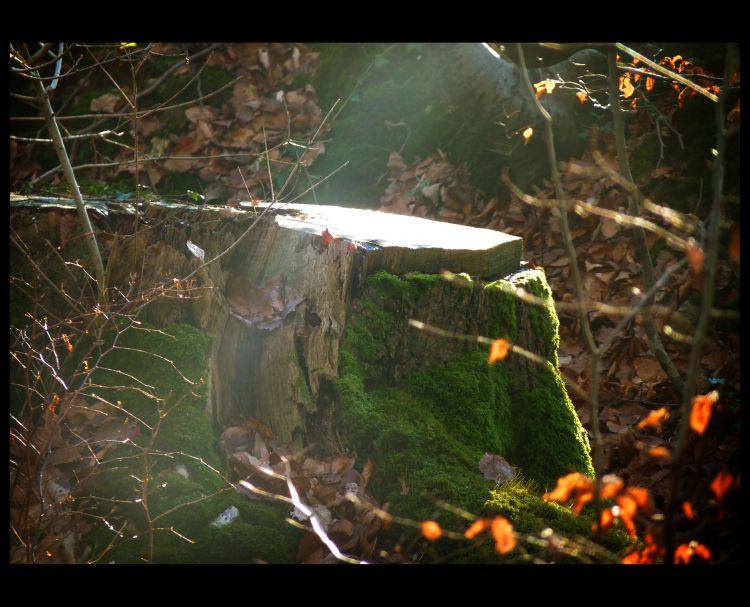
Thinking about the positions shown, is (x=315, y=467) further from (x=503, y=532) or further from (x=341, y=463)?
(x=503, y=532)

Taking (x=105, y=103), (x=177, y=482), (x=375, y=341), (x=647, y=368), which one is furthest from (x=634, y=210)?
(x=105, y=103)

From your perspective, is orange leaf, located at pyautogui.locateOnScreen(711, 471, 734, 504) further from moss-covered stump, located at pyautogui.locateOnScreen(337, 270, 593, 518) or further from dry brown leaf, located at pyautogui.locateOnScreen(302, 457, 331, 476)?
dry brown leaf, located at pyautogui.locateOnScreen(302, 457, 331, 476)

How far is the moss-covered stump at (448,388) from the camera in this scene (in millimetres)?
2779

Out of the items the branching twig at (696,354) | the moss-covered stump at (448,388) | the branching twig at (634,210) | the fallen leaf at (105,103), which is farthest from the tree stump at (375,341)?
the fallen leaf at (105,103)

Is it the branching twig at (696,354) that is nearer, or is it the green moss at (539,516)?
the branching twig at (696,354)

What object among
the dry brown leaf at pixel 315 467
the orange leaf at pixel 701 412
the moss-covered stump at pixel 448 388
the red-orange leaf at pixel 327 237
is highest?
the orange leaf at pixel 701 412

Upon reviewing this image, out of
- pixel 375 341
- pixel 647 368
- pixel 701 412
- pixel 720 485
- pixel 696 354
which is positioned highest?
pixel 696 354

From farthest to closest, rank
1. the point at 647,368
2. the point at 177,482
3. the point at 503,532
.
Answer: the point at 647,368 → the point at 177,482 → the point at 503,532

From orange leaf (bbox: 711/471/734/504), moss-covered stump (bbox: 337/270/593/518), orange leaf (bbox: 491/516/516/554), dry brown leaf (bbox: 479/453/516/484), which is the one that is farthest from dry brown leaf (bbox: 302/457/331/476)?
orange leaf (bbox: 711/471/734/504)

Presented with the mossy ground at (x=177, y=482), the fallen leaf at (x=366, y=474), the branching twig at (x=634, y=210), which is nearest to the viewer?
the mossy ground at (x=177, y=482)

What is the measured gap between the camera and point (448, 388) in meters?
2.91

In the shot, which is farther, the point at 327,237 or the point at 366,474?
the point at 327,237

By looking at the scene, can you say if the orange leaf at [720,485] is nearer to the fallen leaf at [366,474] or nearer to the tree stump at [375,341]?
the tree stump at [375,341]
